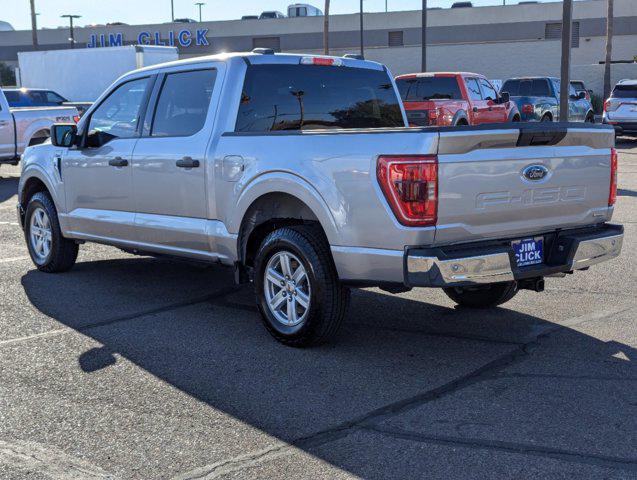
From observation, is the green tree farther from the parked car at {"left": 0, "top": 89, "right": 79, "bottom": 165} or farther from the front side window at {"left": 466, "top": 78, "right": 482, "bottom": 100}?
the front side window at {"left": 466, "top": 78, "right": 482, "bottom": 100}

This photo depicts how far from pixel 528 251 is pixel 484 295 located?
55.1 inches

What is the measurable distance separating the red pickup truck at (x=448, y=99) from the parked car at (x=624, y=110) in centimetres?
663

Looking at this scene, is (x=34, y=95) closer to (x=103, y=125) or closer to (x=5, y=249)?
(x=5, y=249)

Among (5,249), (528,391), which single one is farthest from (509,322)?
(5,249)

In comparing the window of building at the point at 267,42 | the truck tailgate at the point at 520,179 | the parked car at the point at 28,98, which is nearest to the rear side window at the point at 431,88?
the parked car at the point at 28,98

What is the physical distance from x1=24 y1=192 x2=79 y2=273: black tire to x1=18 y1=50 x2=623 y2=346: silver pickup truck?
0.41 m

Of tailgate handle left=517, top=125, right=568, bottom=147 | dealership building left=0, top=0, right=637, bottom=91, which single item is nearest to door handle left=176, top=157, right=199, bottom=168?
tailgate handle left=517, top=125, right=568, bottom=147

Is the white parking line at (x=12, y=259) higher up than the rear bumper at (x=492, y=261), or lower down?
lower down

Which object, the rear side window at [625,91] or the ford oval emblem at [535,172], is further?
the rear side window at [625,91]

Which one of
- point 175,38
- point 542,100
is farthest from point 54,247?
point 175,38

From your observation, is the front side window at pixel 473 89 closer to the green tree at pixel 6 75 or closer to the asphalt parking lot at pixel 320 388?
the asphalt parking lot at pixel 320 388

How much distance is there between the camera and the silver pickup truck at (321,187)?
16.4 ft

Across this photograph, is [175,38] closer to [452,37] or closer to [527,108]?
[452,37]

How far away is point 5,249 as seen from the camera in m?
9.83
